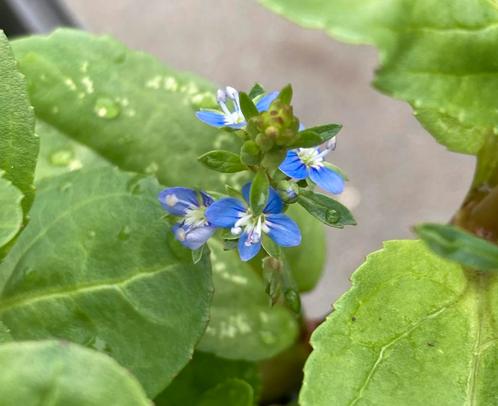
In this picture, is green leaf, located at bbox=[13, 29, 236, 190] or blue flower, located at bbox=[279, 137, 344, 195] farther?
green leaf, located at bbox=[13, 29, 236, 190]

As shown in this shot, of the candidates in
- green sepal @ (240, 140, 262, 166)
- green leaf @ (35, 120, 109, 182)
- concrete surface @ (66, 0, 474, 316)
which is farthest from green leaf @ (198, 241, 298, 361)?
concrete surface @ (66, 0, 474, 316)

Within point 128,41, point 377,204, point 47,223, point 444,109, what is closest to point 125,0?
point 128,41

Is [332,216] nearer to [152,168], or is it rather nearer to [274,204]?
[274,204]


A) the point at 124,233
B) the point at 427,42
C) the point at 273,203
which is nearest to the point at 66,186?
the point at 124,233

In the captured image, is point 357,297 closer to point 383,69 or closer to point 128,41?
point 383,69

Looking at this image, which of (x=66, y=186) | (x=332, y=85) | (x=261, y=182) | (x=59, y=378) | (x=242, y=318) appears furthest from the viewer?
(x=332, y=85)

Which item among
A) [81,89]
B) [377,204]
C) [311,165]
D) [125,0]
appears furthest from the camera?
[125,0]

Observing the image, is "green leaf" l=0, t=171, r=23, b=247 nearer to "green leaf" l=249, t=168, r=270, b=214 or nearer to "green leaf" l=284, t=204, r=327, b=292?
"green leaf" l=249, t=168, r=270, b=214
